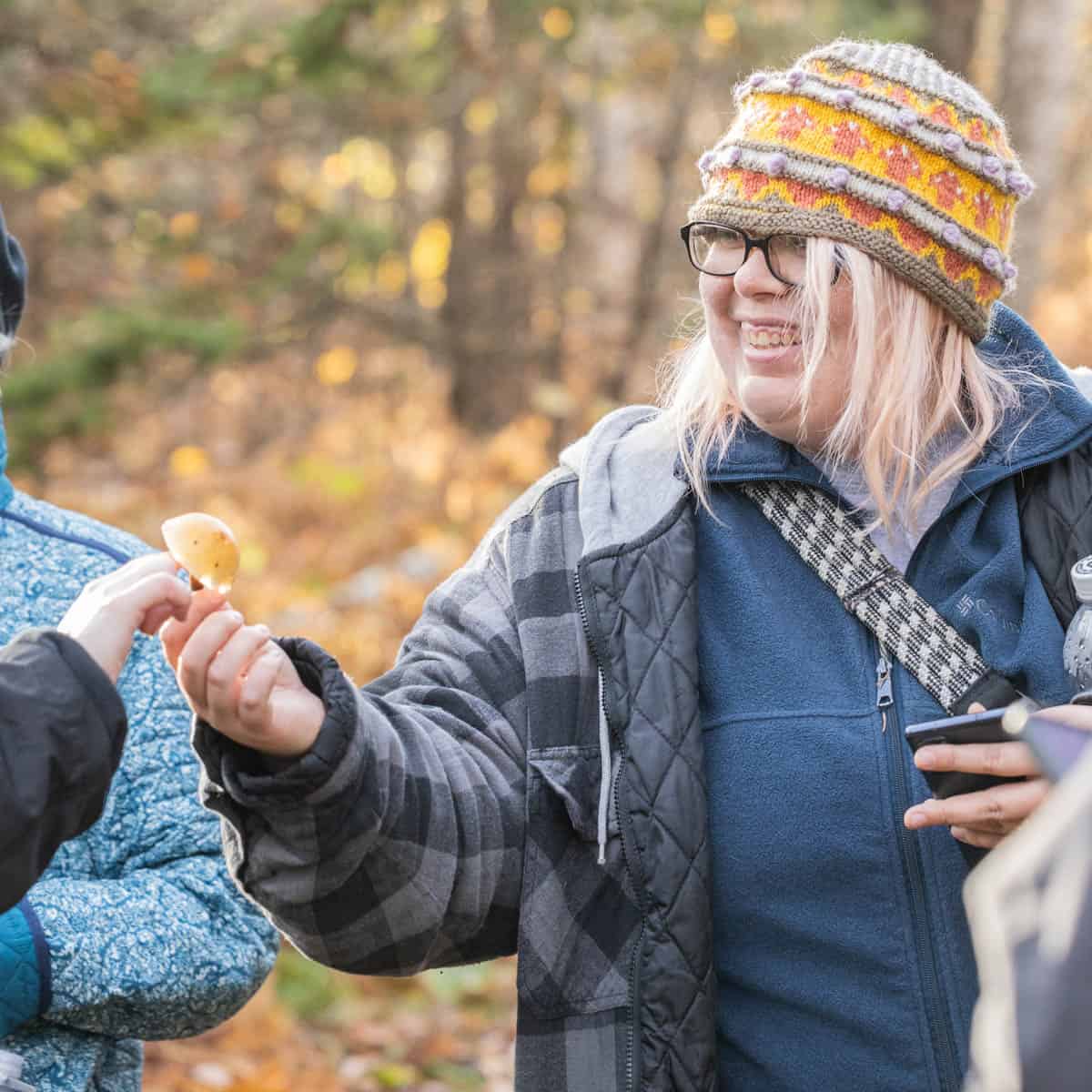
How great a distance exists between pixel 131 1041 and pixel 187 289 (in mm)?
6238

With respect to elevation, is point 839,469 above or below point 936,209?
below

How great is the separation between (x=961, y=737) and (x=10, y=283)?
1.85 m

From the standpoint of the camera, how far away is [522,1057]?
2277 mm

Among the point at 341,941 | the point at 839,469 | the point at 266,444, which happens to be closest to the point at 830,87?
the point at 839,469

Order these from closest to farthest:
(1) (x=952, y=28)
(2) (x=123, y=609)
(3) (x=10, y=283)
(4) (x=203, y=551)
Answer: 1. (2) (x=123, y=609)
2. (4) (x=203, y=551)
3. (3) (x=10, y=283)
4. (1) (x=952, y=28)

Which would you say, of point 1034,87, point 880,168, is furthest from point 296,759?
point 1034,87

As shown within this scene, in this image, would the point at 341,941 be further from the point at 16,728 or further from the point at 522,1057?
the point at 16,728

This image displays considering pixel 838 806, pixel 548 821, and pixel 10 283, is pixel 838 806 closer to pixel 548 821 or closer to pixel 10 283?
pixel 548 821

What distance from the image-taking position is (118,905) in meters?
2.35

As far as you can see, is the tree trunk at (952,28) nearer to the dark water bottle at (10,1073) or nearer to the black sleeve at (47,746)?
the black sleeve at (47,746)

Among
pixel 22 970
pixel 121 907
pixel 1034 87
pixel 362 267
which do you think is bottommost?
pixel 22 970

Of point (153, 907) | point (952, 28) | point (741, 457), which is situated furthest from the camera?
point (952, 28)

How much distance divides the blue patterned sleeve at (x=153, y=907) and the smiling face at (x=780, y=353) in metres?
1.12

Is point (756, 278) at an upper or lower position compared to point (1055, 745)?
upper
